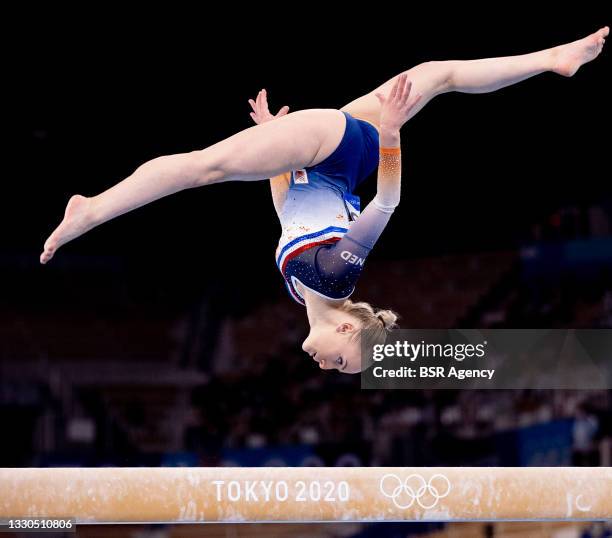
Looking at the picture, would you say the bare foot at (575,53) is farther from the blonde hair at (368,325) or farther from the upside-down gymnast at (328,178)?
the blonde hair at (368,325)

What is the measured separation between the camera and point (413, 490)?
4789 mm

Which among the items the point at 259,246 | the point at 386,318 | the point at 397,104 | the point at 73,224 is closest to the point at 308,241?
the point at 386,318

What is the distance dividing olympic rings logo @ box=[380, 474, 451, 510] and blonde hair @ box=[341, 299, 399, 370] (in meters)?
1.14

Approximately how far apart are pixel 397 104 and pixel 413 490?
2.31 meters

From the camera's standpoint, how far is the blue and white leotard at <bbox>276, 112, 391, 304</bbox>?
3.56 m

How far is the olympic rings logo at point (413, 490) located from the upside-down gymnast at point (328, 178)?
3.89 ft

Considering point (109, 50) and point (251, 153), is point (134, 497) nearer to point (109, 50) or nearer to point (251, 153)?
point (251, 153)

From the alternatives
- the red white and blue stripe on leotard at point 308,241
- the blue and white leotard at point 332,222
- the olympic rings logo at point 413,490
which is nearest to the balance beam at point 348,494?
the olympic rings logo at point 413,490

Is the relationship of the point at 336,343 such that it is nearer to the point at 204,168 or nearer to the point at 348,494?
the point at 204,168

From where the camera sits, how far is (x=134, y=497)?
468 centimetres

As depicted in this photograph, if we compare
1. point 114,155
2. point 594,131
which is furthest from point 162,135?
point 594,131

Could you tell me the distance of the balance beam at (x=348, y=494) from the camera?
4.71 m

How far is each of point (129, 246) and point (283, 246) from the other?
7.56m

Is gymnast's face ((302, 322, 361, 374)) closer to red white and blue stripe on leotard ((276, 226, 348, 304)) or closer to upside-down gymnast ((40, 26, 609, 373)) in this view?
upside-down gymnast ((40, 26, 609, 373))
